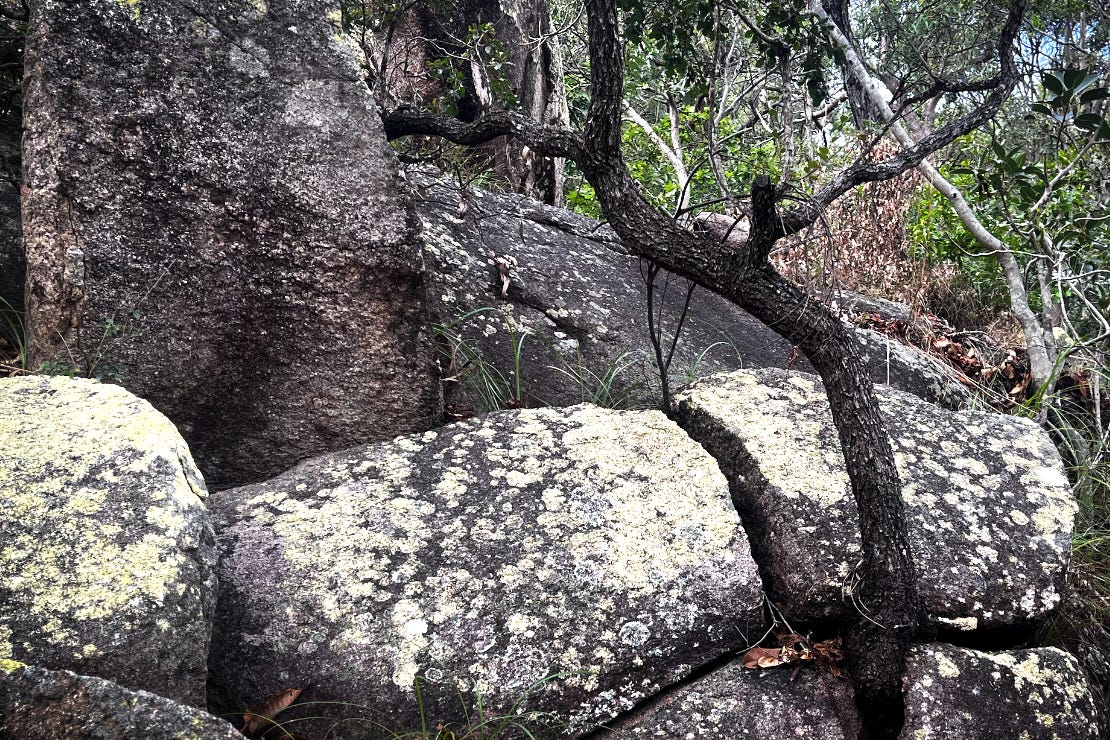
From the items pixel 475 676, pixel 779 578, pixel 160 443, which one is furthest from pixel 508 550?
pixel 160 443

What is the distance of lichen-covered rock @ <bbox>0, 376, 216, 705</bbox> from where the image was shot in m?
1.96

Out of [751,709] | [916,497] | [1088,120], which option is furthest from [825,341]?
[1088,120]

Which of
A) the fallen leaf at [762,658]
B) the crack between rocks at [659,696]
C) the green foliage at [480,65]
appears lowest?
the crack between rocks at [659,696]

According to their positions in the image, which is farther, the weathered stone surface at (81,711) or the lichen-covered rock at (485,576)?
the lichen-covered rock at (485,576)

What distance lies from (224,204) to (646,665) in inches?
75.4

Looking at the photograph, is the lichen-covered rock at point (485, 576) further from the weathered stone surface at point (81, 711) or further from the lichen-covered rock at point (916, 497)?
the weathered stone surface at point (81, 711)

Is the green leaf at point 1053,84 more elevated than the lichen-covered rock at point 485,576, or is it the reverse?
the green leaf at point 1053,84

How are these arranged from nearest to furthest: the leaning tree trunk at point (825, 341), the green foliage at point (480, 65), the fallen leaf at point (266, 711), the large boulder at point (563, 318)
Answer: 1. the fallen leaf at point (266, 711)
2. the leaning tree trunk at point (825, 341)
3. the large boulder at point (563, 318)
4. the green foliage at point (480, 65)

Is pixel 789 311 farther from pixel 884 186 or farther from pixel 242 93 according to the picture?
pixel 884 186

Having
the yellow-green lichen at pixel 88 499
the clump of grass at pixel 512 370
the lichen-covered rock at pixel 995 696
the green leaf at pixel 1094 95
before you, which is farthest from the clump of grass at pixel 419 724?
the green leaf at pixel 1094 95

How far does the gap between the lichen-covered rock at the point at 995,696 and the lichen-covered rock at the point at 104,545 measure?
180 cm

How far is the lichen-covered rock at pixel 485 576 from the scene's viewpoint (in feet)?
7.54

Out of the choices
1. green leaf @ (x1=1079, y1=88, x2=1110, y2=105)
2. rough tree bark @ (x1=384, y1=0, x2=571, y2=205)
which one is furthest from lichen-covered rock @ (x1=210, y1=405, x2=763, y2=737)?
rough tree bark @ (x1=384, y1=0, x2=571, y2=205)

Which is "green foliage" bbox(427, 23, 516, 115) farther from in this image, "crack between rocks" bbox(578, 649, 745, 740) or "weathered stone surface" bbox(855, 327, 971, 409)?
"crack between rocks" bbox(578, 649, 745, 740)
